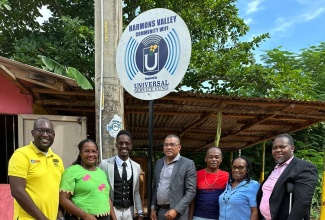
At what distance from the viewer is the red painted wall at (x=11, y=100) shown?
5750mm

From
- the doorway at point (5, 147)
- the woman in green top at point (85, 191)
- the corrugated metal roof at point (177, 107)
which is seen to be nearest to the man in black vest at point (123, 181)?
the woman in green top at point (85, 191)

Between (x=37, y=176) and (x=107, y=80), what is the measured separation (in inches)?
72.0

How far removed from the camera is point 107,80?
15.4ft

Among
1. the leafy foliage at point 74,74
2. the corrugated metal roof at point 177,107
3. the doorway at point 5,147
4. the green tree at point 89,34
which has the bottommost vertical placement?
the doorway at point 5,147

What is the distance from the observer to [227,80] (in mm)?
12398

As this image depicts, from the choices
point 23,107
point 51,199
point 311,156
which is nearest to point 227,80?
point 311,156

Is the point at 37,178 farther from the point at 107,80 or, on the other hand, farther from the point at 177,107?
the point at 177,107

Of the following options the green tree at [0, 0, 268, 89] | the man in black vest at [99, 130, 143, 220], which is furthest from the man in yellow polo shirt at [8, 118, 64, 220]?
the green tree at [0, 0, 268, 89]

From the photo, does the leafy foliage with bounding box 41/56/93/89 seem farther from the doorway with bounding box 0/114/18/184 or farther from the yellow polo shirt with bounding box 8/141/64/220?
the yellow polo shirt with bounding box 8/141/64/220

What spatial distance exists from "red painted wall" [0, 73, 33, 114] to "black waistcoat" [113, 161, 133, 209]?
2.58 m

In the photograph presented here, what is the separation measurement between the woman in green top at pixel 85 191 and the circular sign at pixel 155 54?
2.65 ft

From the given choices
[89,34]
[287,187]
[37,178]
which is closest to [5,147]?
[89,34]

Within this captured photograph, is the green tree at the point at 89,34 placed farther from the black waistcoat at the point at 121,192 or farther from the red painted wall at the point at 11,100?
the black waistcoat at the point at 121,192

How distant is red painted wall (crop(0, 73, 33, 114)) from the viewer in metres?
5.75
